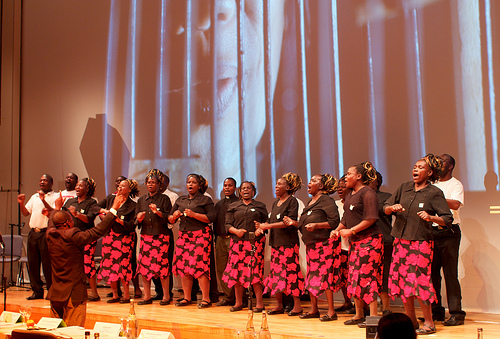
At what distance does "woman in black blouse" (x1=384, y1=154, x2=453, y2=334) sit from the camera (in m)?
4.34

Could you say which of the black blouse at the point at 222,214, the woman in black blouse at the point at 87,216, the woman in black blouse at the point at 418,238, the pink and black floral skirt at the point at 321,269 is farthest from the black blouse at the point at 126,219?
the woman in black blouse at the point at 418,238

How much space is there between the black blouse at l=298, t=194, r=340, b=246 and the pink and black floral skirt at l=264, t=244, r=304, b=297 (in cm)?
28

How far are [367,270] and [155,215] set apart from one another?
256cm

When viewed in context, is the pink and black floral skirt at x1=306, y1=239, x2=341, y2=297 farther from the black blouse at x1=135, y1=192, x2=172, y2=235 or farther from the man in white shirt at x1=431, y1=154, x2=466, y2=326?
the black blouse at x1=135, y1=192, x2=172, y2=235

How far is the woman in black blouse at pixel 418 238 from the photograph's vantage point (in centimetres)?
434

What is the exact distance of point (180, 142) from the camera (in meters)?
7.79

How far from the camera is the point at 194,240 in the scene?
19.9 feet

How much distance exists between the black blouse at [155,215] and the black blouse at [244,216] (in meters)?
0.77

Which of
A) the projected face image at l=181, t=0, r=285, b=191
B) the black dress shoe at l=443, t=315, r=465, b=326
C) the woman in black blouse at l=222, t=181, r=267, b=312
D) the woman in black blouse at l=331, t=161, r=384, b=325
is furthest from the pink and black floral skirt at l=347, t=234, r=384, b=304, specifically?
the projected face image at l=181, t=0, r=285, b=191

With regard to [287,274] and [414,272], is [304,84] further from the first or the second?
[414,272]

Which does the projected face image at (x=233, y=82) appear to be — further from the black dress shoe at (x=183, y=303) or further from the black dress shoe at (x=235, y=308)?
the black dress shoe at (x=235, y=308)

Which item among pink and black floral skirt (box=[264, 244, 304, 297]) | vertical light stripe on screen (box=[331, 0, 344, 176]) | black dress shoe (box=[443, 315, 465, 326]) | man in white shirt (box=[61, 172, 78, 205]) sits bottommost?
black dress shoe (box=[443, 315, 465, 326])

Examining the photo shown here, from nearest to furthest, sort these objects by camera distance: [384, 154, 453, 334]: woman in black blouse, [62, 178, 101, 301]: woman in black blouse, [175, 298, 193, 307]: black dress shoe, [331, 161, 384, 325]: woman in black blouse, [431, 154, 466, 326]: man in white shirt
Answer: [384, 154, 453, 334]: woman in black blouse → [331, 161, 384, 325]: woman in black blouse → [431, 154, 466, 326]: man in white shirt → [175, 298, 193, 307]: black dress shoe → [62, 178, 101, 301]: woman in black blouse

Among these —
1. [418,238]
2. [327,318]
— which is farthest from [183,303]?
[418,238]
